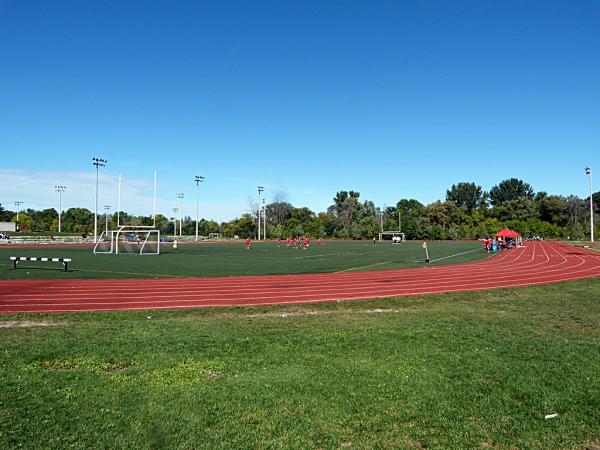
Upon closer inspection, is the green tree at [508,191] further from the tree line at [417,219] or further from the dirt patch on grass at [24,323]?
the dirt patch on grass at [24,323]

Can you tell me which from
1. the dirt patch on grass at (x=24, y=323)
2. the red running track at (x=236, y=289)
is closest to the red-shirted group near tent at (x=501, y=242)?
the red running track at (x=236, y=289)

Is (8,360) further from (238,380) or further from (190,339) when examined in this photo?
(238,380)

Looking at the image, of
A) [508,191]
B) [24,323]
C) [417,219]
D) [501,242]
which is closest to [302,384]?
[24,323]

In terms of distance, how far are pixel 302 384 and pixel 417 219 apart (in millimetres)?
109093

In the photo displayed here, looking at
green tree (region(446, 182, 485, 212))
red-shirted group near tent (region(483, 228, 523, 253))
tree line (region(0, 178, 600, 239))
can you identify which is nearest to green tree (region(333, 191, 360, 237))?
tree line (region(0, 178, 600, 239))

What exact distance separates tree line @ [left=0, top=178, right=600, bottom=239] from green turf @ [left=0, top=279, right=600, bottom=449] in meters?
88.5

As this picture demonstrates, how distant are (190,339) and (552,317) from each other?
27.0 ft

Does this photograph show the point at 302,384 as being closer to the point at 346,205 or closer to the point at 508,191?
the point at 346,205

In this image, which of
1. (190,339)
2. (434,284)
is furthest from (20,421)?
(434,284)

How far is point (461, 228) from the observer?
364 feet

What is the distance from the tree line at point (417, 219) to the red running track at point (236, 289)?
78.2m

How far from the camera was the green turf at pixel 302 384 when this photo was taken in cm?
435

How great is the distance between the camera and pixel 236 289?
16.0 metres

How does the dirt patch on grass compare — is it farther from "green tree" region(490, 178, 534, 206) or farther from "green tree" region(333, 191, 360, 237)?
"green tree" region(490, 178, 534, 206)
